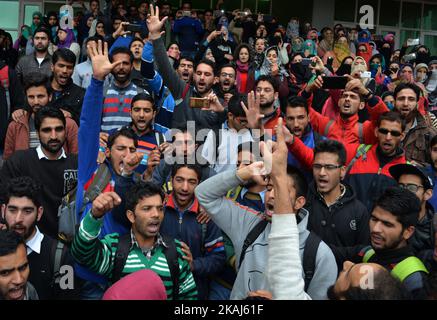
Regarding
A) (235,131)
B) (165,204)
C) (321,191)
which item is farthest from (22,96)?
(321,191)

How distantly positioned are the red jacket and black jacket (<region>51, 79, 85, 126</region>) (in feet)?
7.45

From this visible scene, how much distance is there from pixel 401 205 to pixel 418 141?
2.22 m

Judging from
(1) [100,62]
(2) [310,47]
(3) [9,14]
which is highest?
(3) [9,14]

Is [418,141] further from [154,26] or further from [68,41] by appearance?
[68,41]

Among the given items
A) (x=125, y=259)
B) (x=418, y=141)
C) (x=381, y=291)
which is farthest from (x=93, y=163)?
(x=418, y=141)

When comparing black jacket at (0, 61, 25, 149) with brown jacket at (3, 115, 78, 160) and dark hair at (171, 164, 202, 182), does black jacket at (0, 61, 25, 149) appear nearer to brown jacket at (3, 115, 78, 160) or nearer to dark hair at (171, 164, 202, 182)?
brown jacket at (3, 115, 78, 160)

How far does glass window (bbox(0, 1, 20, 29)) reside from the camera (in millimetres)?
14859

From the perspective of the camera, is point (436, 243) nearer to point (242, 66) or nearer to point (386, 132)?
point (386, 132)

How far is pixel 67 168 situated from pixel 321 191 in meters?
1.85

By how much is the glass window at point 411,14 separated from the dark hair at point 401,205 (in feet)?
54.3

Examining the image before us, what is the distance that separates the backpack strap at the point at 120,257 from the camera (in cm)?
298

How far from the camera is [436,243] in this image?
2.98 meters

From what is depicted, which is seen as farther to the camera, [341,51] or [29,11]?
[29,11]

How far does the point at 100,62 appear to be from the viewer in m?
3.86
